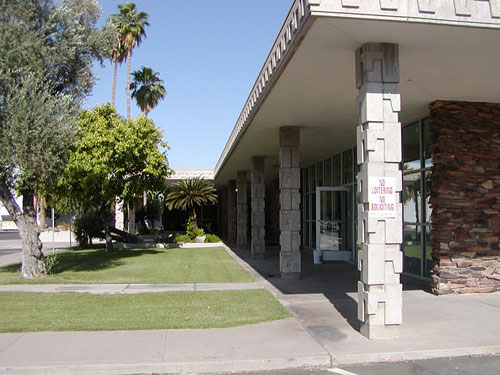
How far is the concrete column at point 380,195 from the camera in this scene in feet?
22.3

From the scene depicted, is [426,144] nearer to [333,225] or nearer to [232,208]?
[333,225]

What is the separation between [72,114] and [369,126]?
877cm

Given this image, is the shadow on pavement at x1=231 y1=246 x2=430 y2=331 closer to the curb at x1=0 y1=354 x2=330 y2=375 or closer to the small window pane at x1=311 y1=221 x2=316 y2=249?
the curb at x1=0 y1=354 x2=330 y2=375

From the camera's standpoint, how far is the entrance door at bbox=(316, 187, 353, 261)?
17406 mm

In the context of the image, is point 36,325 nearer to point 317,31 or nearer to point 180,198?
point 317,31

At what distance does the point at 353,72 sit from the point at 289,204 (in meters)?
5.69

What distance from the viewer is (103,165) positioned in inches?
770

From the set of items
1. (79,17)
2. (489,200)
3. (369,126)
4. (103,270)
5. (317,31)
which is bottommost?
(103,270)

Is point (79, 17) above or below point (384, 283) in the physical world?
above

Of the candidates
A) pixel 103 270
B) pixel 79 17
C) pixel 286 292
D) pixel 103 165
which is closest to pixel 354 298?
pixel 286 292

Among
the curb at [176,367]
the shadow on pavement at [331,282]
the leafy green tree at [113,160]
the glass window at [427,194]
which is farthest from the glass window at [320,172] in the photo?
the curb at [176,367]

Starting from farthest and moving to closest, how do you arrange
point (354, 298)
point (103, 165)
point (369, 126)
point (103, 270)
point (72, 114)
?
1. point (103, 165)
2. point (103, 270)
3. point (72, 114)
4. point (354, 298)
5. point (369, 126)

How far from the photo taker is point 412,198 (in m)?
12.3

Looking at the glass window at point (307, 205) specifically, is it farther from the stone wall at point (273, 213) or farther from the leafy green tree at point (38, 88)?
the leafy green tree at point (38, 88)
